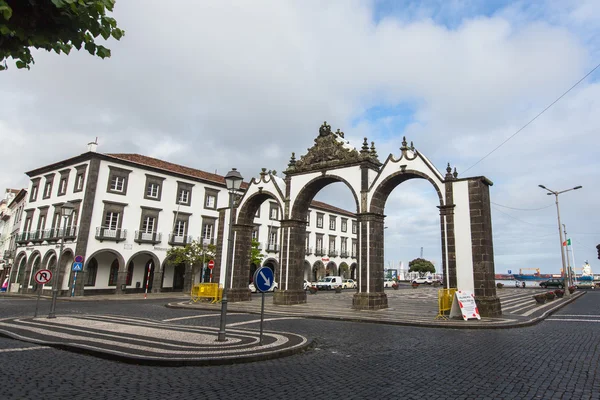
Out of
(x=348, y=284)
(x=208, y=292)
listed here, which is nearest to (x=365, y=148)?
(x=208, y=292)

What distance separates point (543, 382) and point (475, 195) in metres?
12.0

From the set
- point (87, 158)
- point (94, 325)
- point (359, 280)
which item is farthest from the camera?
point (87, 158)

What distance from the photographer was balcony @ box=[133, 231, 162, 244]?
3409cm

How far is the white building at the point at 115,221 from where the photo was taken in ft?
105

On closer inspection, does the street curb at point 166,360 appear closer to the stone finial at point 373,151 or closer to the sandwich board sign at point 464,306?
the sandwich board sign at point 464,306

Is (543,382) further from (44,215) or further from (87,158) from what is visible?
(44,215)

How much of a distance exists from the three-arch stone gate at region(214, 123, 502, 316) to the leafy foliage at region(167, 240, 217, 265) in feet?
35.0

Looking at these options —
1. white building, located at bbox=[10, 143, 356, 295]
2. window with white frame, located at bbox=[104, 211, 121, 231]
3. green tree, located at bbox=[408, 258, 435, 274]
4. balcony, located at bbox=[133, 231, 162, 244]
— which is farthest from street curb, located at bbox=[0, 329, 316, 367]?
green tree, located at bbox=[408, 258, 435, 274]

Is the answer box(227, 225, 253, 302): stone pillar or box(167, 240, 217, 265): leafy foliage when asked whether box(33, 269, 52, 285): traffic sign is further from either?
box(167, 240, 217, 265): leafy foliage

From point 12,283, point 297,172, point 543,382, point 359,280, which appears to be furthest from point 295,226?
point 12,283

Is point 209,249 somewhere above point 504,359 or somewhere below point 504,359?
above

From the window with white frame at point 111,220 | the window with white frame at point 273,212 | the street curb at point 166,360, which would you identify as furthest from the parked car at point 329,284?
the street curb at point 166,360

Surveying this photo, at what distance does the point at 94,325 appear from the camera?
1205 cm

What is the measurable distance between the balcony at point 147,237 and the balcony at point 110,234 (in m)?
1.07
